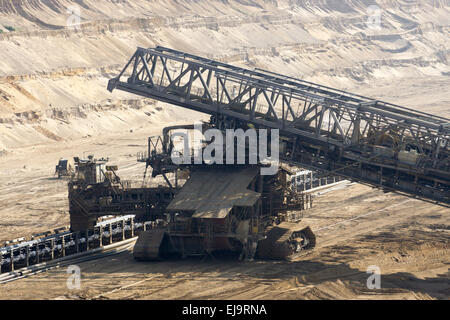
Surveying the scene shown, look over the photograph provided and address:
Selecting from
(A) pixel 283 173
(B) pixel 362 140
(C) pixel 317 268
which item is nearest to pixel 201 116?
(A) pixel 283 173

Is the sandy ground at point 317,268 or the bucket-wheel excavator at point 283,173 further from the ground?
the bucket-wheel excavator at point 283,173

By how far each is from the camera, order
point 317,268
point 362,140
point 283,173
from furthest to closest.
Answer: point 283,173 → point 362,140 → point 317,268

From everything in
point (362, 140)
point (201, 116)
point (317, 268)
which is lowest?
point (317, 268)

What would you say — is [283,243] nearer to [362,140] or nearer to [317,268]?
[317,268]

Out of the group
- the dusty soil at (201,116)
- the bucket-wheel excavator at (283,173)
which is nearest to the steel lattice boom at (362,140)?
the bucket-wheel excavator at (283,173)

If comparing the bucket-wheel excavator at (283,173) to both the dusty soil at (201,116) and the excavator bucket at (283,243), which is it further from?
the dusty soil at (201,116)
